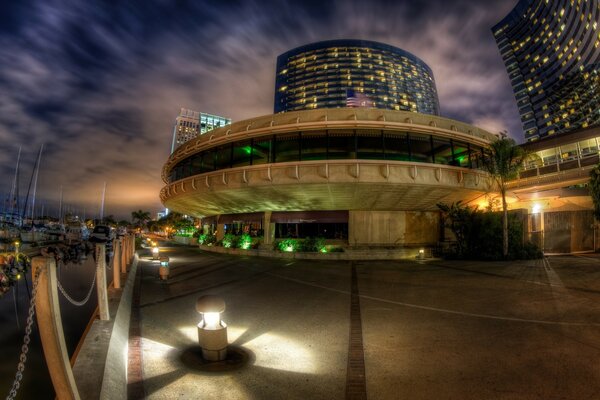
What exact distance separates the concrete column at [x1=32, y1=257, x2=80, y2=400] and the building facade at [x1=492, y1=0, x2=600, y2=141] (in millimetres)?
141782

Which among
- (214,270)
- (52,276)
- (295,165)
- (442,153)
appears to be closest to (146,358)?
(52,276)

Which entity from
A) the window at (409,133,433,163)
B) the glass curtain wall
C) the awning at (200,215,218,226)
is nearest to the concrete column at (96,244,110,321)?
the glass curtain wall

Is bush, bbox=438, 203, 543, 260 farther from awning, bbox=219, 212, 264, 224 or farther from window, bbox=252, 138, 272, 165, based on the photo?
awning, bbox=219, 212, 264, 224

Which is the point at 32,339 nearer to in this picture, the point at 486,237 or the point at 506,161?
the point at 486,237

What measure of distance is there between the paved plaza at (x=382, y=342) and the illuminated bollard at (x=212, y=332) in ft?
0.64

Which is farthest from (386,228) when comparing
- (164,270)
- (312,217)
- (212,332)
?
(212,332)

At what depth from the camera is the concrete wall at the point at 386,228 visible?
24.1m

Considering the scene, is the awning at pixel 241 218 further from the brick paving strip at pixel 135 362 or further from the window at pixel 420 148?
the brick paving strip at pixel 135 362

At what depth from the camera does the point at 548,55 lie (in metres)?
149

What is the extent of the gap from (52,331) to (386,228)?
2340 cm

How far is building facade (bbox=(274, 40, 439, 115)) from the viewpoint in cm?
14200

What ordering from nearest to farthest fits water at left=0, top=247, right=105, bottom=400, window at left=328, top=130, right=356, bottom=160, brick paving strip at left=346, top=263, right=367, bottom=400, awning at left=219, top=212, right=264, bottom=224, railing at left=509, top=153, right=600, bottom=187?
brick paving strip at left=346, top=263, right=367, bottom=400 < water at left=0, top=247, right=105, bottom=400 < window at left=328, top=130, right=356, bottom=160 < railing at left=509, top=153, right=600, bottom=187 < awning at left=219, top=212, right=264, bottom=224

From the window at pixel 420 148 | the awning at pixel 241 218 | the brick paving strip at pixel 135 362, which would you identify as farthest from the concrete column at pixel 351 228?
the brick paving strip at pixel 135 362

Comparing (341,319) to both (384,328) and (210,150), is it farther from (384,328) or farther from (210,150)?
(210,150)
